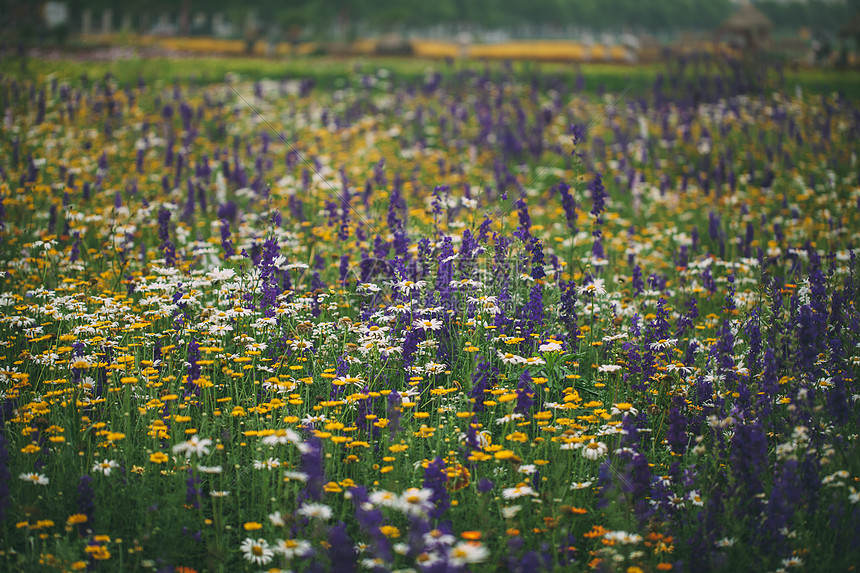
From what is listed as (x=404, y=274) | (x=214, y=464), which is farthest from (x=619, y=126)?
(x=214, y=464)

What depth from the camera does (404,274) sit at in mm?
5281

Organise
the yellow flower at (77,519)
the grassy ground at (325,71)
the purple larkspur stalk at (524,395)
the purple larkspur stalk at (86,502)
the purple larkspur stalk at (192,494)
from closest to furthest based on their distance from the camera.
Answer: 1. the yellow flower at (77,519)
2. the purple larkspur stalk at (86,502)
3. the purple larkspur stalk at (192,494)
4. the purple larkspur stalk at (524,395)
5. the grassy ground at (325,71)

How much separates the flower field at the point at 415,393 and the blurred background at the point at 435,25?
1632 cm

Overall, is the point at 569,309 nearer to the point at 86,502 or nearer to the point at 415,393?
the point at 415,393

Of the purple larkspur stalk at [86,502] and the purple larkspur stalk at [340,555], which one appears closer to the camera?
the purple larkspur stalk at [340,555]

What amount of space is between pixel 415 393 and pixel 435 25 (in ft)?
259

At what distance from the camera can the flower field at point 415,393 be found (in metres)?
3.31

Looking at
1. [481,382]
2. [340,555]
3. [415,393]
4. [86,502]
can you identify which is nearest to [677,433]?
[481,382]

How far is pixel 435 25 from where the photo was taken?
3031 inches

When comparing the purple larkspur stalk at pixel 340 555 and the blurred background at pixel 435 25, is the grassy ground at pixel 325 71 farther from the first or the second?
the purple larkspur stalk at pixel 340 555

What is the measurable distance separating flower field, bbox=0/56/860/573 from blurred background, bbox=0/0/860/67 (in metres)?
16.3

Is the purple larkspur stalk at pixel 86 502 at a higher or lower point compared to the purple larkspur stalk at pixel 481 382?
lower

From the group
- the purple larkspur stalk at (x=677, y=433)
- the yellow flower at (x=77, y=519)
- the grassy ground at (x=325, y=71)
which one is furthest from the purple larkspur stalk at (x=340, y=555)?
the grassy ground at (x=325, y=71)

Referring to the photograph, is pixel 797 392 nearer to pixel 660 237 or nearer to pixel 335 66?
pixel 660 237
